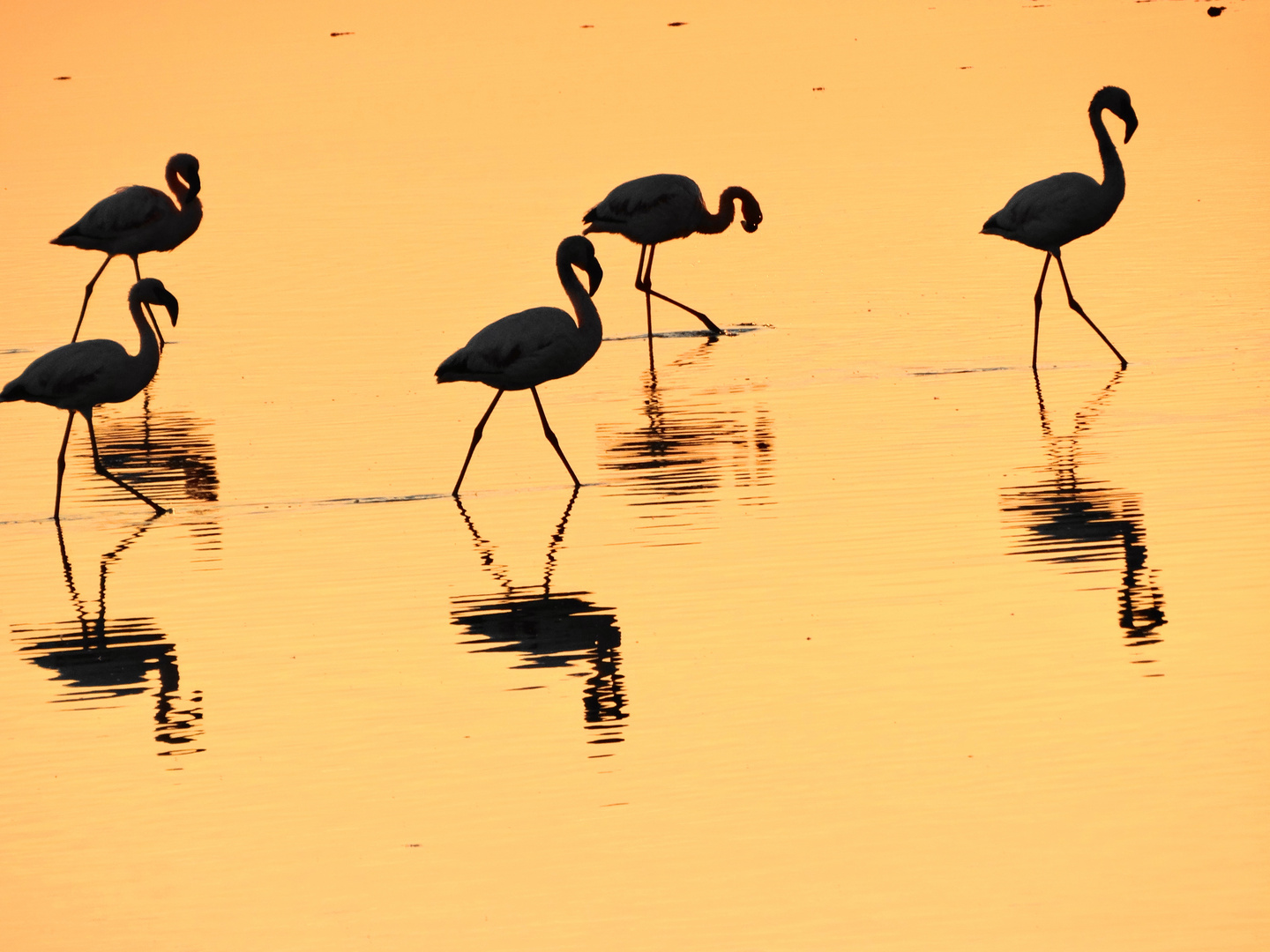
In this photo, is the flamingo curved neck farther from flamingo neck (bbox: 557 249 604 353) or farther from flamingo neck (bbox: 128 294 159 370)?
flamingo neck (bbox: 128 294 159 370)

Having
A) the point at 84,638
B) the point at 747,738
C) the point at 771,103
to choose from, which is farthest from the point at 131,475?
the point at 771,103

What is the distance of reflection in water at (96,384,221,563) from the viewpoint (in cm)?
1359

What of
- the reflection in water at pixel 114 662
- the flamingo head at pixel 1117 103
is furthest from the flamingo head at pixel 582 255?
the flamingo head at pixel 1117 103

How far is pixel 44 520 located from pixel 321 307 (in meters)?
9.12

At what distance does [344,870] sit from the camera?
7344 millimetres

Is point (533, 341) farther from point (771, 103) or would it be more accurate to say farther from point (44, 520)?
point (771, 103)

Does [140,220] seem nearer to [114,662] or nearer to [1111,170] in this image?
[1111,170]

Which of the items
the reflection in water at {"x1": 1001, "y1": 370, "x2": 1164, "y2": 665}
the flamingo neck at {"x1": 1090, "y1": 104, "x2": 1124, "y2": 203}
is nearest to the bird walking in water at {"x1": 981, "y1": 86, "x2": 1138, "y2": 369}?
the flamingo neck at {"x1": 1090, "y1": 104, "x2": 1124, "y2": 203}

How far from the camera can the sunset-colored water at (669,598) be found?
23.3 ft

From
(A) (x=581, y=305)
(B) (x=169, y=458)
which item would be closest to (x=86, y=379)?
(B) (x=169, y=458)

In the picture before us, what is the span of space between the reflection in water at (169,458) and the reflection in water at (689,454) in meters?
2.59

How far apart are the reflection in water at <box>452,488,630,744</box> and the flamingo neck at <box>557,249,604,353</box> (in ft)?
8.44

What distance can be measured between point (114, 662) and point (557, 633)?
2.03 meters

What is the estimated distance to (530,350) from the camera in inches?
538
